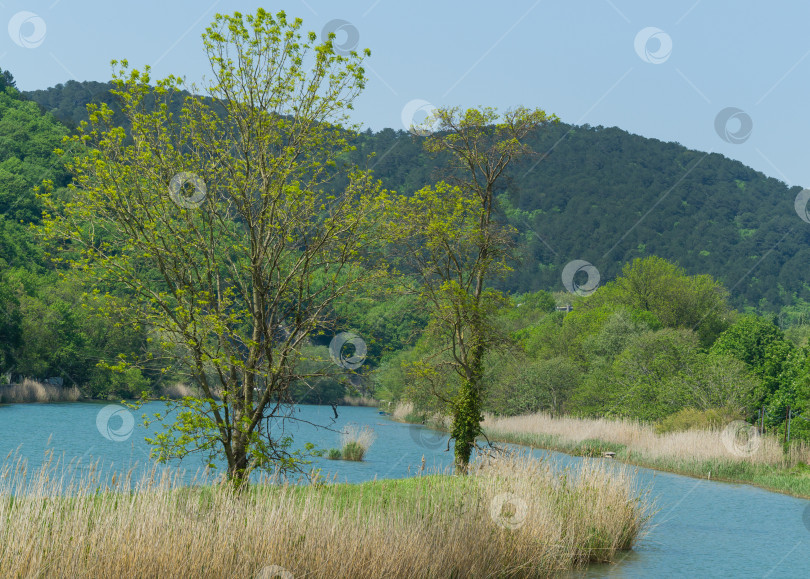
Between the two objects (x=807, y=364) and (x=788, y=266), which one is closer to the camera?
(x=807, y=364)

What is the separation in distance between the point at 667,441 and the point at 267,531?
25.0 m

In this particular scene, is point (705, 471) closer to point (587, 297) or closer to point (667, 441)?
point (667, 441)

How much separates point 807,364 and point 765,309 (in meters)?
75.2

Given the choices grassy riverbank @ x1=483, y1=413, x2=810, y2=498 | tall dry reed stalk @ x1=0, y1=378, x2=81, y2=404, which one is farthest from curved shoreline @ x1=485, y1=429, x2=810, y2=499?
tall dry reed stalk @ x1=0, y1=378, x2=81, y2=404

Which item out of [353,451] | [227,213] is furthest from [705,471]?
[227,213]

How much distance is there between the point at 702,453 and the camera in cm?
2830

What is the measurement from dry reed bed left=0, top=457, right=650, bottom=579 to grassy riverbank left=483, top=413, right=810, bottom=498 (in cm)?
1214

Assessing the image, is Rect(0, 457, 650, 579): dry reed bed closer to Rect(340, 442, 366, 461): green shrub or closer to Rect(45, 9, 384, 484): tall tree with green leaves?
Rect(45, 9, 384, 484): tall tree with green leaves

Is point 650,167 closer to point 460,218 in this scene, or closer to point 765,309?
point 765,309

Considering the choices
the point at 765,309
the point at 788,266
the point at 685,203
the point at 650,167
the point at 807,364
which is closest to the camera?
the point at 807,364

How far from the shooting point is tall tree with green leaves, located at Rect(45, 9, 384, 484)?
1085cm

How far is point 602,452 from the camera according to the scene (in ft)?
107

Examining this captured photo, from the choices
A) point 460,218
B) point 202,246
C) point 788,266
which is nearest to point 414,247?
point 460,218

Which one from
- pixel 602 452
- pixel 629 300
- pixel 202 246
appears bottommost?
pixel 602 452
